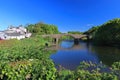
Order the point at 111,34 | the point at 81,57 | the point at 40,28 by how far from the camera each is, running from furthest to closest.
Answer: the point at 40,28 → the point at 111,34 → the point at 81,57

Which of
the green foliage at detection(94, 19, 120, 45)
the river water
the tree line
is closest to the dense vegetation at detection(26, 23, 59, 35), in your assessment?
the tree line

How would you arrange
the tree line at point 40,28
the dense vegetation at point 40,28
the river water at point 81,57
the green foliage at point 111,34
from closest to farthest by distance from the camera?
the river water at point 81,57, the green foliage at point 111,34, the dense vegetation at point 40,28, the tree line at point 40,28

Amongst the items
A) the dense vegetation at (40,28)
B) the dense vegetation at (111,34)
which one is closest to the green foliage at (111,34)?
the dense vegetation at (111,34)

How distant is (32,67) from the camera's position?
38.0ft

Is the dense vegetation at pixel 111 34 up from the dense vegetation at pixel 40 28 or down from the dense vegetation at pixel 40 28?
down

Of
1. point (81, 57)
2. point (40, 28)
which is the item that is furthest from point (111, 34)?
point (40, 28)

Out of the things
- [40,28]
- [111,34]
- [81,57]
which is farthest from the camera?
[40,28]

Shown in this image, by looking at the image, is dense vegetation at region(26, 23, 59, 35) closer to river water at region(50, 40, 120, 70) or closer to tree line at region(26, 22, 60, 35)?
tree line at region(26, 22, 60, 35)

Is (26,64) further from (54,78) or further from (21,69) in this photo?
(54,78)

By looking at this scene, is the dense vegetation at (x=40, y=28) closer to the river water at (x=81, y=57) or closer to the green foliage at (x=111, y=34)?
the green foliage at (x=111, y=34)

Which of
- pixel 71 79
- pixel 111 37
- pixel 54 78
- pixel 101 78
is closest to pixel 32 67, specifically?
pixel 54 78

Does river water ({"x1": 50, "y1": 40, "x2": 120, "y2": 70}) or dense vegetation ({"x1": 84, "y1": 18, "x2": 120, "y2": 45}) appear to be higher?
dense vegetation ({"x1": 84, "y1": 18, "x2": 120, "y2": 45})

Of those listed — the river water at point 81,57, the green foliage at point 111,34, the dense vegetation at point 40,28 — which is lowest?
the river water at point 81,57

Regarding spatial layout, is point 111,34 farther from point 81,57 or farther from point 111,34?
point 81,57
